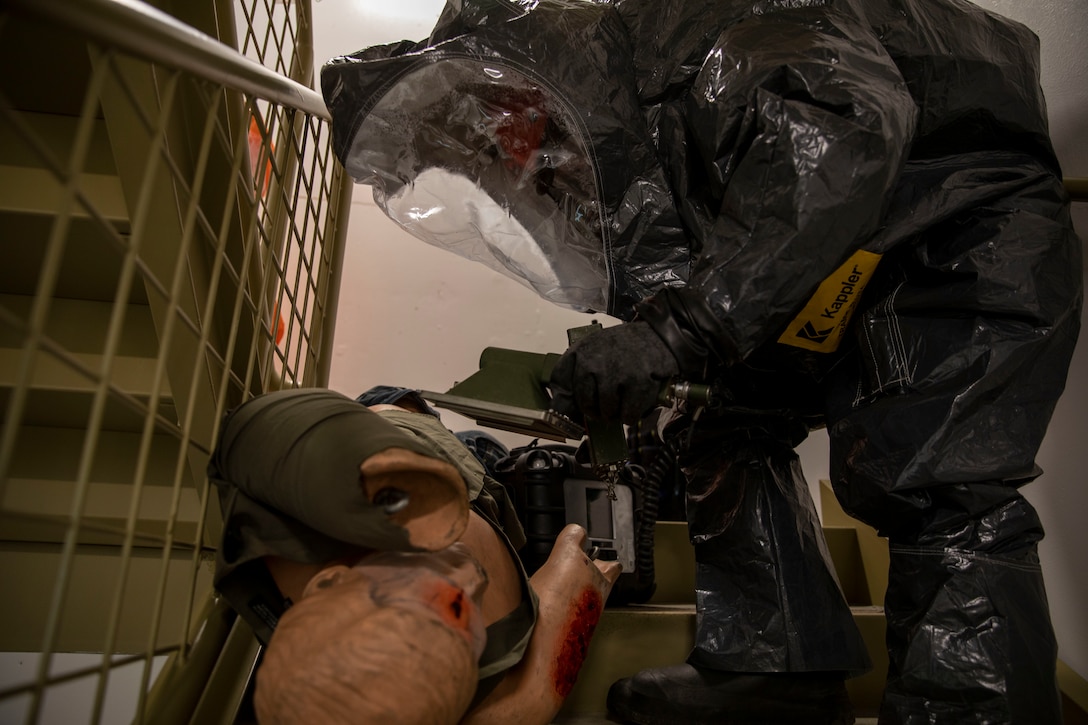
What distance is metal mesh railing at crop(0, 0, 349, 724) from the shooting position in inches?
30.1

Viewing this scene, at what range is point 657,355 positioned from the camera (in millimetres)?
Result: 951

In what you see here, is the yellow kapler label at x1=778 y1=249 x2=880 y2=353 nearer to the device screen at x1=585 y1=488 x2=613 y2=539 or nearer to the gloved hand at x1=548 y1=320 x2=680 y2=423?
the gloved hand at x1=548 y1=320 x2=680 y2=423

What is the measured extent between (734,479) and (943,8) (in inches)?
31.5

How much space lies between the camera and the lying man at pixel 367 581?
58 cm

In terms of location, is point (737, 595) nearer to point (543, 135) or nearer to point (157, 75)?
point (543, 135)

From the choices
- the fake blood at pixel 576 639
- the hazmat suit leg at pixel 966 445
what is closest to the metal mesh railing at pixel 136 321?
the fake blood at pixel 576 639

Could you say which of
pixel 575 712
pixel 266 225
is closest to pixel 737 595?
pixel 575 712

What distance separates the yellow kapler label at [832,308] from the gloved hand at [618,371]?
23 centimetres

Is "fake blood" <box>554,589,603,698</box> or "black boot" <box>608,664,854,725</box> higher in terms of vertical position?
"fake blood" <box>554,589,603,698</box>

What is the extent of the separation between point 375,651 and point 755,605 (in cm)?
81

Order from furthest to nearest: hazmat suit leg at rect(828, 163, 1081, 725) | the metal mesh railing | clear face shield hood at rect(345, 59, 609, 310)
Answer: clear face shield hood at rect(345, 59, 609, 310), hazmat suit leg at rect(828, 163, 1081, 725), the metal mesh railing

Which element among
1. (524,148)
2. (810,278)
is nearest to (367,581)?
(810,278)

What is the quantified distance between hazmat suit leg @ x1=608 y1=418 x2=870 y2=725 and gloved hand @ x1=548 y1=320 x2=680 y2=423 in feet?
1.31

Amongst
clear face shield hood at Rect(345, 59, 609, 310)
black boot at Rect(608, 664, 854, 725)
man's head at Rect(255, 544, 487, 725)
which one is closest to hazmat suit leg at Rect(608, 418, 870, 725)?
black boot at Rect(608, 664, 854, 725)
